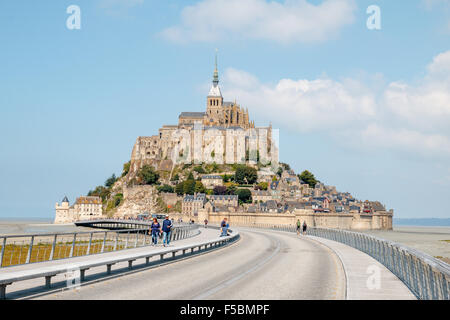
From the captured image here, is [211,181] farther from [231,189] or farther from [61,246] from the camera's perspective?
[61,246]

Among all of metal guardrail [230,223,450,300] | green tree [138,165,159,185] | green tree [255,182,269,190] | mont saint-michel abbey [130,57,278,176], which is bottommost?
metal guardrail [230,223,450,300]

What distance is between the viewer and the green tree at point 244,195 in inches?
6074

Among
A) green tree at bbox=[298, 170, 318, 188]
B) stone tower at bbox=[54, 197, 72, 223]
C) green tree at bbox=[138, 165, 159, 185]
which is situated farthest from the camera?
stone tower at bbox=[54, 197, 72, 223]

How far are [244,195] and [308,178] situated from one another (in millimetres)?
38319

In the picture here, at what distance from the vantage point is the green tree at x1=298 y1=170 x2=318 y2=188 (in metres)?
184

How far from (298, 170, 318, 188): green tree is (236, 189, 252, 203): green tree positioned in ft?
113

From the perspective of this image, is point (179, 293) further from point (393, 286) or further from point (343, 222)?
point (343, 222)

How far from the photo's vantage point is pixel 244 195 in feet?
507

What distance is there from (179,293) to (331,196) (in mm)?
161802

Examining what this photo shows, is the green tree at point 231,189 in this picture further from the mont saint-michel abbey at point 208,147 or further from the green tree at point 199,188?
the mont saint-michel abbey at point 208,147

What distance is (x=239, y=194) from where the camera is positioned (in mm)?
154125
